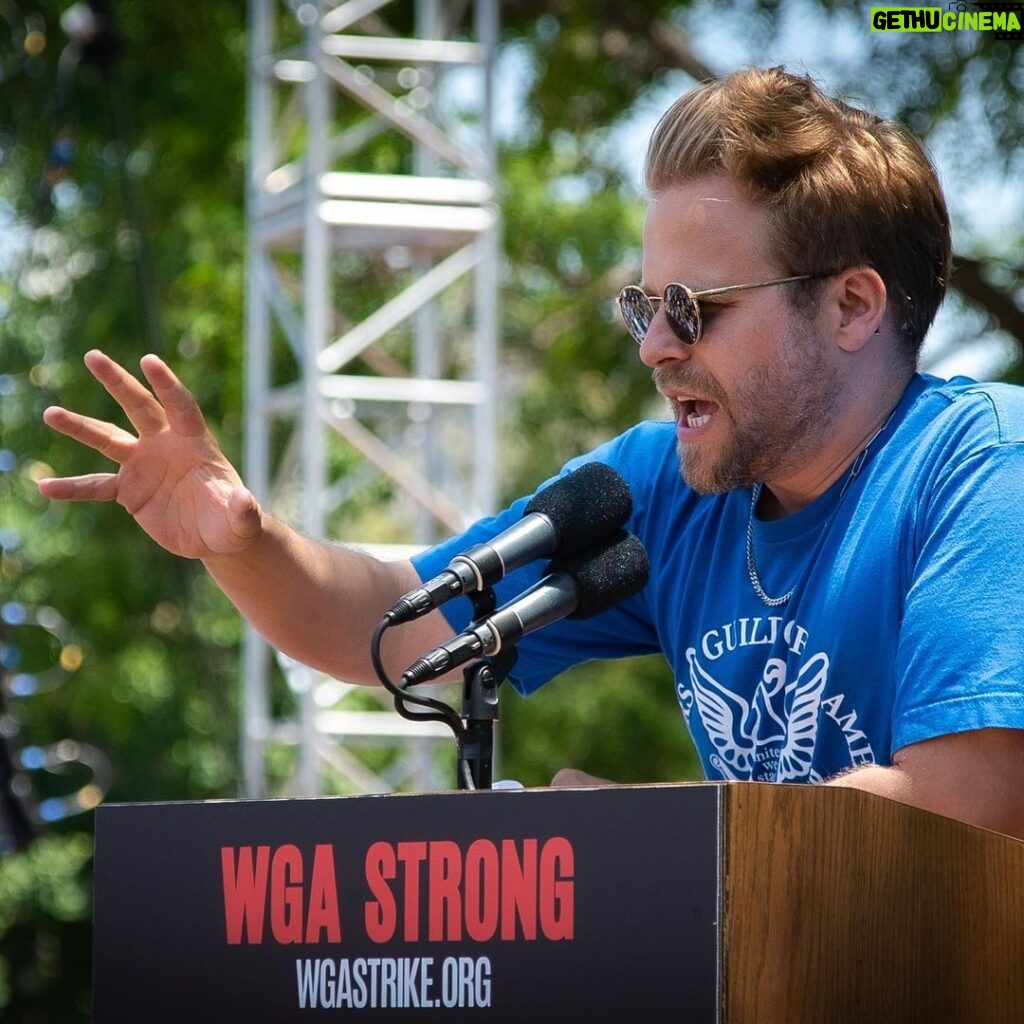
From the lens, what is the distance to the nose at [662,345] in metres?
2.60

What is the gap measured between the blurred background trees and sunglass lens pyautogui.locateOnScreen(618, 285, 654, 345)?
5.57 m

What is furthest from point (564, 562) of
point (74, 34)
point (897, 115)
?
point (74, 34)

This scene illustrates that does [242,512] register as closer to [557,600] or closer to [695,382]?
[557,600]

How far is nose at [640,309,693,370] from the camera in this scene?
103 inches

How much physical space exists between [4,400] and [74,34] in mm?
4338

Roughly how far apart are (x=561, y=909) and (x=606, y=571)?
70 centimetres

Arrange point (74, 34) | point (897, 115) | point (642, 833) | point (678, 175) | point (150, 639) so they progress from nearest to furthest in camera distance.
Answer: point (642, 833), point (678, 175), point (897, 115), point (74, 34), point (150, 639)

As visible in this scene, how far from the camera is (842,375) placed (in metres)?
2.68

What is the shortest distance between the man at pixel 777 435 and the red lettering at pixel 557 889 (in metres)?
0.74

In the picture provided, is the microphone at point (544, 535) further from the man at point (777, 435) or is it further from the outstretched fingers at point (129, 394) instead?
the outstretched fingers at point (129, 394)

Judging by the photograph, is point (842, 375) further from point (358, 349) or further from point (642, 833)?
point (358, 349)

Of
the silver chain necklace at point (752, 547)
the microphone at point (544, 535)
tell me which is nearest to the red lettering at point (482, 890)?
the microphone at point (544, 535)

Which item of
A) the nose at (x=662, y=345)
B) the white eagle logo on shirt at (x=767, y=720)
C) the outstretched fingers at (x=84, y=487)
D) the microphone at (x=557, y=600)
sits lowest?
the white eagle logo on shirt at (x=767, y=720)

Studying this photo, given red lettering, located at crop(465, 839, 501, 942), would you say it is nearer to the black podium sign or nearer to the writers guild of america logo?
the black podium sign
